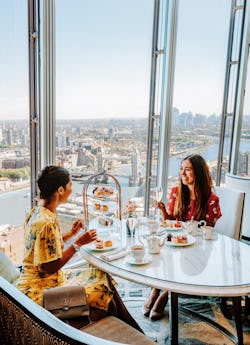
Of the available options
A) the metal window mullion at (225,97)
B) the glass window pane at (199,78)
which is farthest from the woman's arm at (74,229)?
the metal window mullion at (225,97)

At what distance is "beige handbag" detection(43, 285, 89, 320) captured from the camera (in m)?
1.53

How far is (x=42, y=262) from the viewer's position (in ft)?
5.58

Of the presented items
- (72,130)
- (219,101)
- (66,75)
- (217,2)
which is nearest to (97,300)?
(72,130)

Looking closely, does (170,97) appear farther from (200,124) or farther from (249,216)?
→ (249,216)

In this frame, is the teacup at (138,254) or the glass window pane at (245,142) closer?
the teacup at (138,254)

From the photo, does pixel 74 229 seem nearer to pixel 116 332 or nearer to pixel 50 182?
pixel 50 182

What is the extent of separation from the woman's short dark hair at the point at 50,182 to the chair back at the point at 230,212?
1.37 m

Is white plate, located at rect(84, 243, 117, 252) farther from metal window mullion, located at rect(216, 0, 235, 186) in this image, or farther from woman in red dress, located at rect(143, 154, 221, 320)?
metal window mullion, located at rect(216, 0, 235, 186)

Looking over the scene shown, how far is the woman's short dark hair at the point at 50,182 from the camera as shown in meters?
1.85

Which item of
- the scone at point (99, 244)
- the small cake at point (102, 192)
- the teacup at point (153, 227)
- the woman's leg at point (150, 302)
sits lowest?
the woman's leg at point (150, 302)

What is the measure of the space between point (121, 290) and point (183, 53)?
102 inches

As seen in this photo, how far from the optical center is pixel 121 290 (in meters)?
2.80

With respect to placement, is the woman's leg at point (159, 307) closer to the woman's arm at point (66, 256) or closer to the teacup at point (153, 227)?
the teacup at point (153, 227)

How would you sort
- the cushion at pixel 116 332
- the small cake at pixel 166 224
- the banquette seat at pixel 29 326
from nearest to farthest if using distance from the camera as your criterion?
the banquette seat at pixel 29 326
the cushion at pixel 116 332
the small cake at pixel 166 224
